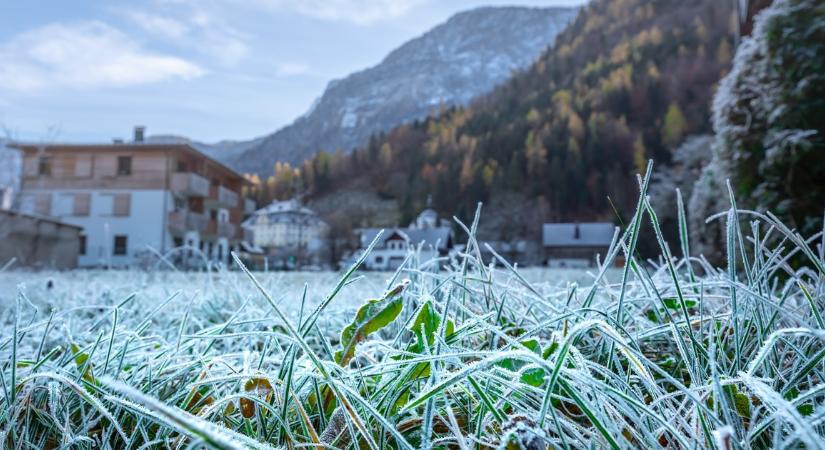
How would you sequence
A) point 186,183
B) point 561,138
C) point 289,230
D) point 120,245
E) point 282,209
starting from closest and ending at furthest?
point 186,183, point 120,245, point 289,230, point 282,209, point 561,138

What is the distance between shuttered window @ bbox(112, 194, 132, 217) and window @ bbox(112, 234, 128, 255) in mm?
933

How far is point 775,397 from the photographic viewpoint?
13.7 inches

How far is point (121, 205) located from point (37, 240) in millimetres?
14866

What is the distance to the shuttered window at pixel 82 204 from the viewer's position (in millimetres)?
23259

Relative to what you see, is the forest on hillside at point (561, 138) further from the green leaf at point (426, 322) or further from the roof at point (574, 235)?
the green leaf at point (426, 322)

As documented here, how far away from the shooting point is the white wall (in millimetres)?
22797

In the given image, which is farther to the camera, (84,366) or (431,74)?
(431,74)

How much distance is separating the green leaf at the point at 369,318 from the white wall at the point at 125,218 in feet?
79.2

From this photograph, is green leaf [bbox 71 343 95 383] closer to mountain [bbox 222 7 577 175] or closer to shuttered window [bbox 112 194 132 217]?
shuttered window [bbox 112 194 132 217]

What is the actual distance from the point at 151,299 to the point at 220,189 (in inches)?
998

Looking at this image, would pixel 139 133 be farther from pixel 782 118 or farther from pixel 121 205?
pixel 782 118

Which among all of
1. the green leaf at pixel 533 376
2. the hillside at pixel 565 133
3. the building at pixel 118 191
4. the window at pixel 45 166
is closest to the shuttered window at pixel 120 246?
the building at pixel 118 191

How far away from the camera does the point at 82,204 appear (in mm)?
23422

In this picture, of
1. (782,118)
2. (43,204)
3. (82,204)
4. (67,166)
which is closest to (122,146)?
(67,166)
